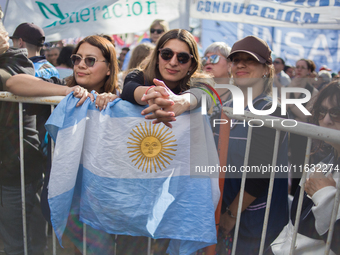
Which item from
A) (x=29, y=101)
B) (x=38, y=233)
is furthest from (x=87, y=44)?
(x=38, y=233)

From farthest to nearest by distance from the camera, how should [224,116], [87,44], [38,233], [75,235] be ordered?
[38,233]
[87,44]
[75,235]
[224,116]

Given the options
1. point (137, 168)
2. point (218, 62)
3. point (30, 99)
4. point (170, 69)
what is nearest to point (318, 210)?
point (137, 168)

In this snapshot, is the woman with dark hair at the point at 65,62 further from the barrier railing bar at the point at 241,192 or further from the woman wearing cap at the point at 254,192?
the barrier railing bar at the point at 241,192

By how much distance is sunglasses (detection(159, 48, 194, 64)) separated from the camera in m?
1.86

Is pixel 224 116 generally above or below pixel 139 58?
below

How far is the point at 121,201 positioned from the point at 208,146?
64 centimetres

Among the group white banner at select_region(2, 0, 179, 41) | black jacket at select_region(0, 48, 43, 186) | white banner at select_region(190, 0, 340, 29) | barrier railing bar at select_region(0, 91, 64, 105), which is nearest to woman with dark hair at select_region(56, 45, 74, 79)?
white banner at select_region(2, 0, 179, 41)

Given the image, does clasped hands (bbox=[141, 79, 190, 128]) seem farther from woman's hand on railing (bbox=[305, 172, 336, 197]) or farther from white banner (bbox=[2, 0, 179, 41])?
white banner (bbox=[2, 0, 179, 41])

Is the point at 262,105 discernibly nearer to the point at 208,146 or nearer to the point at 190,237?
the point at 208,146

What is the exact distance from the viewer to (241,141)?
1.82 metres

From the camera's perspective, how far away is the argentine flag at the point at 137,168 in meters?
1.70

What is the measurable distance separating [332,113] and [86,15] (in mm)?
3154

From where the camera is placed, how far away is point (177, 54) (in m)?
1.86

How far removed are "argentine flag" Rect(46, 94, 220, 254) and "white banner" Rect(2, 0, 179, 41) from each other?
91.3 inches
